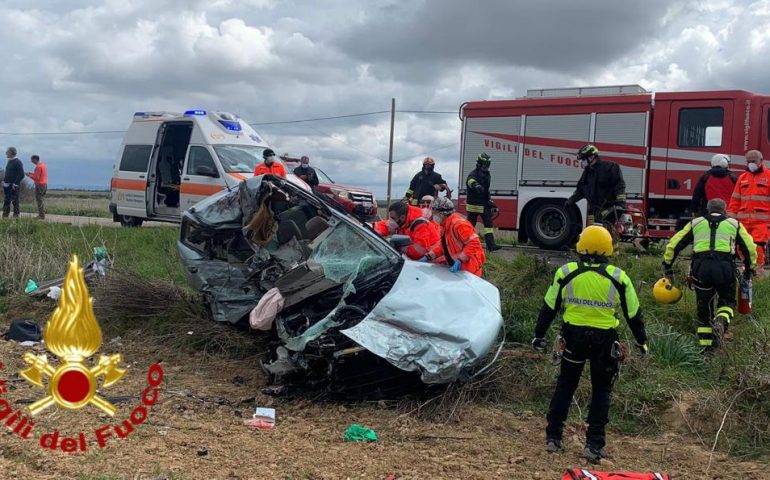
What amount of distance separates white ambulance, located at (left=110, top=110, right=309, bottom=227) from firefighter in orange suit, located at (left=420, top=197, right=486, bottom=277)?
6.04 m

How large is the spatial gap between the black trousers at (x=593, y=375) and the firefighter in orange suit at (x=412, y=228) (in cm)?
269

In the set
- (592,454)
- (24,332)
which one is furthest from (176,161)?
(592,454)

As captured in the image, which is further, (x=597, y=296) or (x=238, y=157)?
(x=238, y=157)

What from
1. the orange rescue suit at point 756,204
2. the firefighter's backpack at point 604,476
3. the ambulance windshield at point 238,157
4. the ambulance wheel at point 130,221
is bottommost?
the firefighter's backpack at point 604,476

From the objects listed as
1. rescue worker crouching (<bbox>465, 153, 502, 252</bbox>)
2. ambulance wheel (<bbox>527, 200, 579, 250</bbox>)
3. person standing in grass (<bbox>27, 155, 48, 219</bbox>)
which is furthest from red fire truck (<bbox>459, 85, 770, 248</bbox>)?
person standing in grass (<bbox>27, 155, 48, 219</bbox>)

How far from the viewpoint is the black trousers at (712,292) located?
622cm

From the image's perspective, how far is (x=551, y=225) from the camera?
38.3 ft

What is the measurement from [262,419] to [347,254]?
63.2 inches

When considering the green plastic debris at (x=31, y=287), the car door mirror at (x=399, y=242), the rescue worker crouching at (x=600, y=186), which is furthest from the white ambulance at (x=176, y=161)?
the car door mirror at (x=399, y=242)

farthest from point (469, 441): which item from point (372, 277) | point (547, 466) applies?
point (372, 277)

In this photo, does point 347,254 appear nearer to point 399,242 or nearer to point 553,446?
point 399,242

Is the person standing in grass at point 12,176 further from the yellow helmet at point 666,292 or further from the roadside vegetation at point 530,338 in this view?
the yellow helmet at point 666,292

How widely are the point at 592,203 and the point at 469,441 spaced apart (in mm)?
5415

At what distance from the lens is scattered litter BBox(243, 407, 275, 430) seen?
15.4 feet
